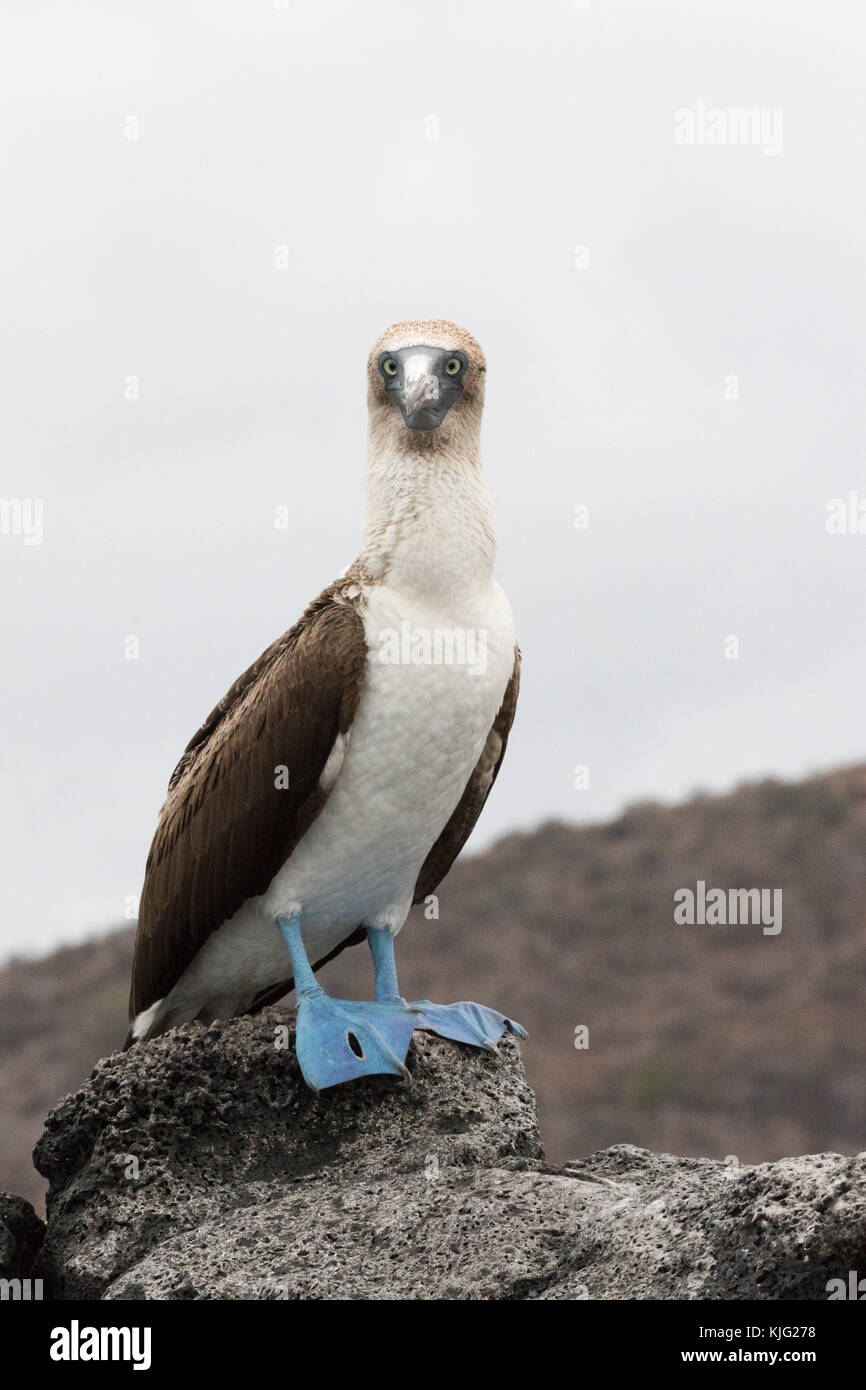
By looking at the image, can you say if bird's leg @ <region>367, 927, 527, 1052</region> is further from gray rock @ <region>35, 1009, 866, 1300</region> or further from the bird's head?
the bird's head

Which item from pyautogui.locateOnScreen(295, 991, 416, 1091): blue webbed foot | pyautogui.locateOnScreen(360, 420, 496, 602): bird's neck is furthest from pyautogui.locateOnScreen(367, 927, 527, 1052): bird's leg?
pyautogui.locateOnScreen(360, 420, 496, 602): bird's neck

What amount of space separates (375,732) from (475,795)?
86 centimetres

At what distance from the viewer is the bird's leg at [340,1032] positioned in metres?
6.62

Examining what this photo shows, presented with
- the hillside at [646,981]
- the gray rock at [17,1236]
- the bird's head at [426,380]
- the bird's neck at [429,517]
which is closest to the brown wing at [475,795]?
the bird's neck at [429,517]

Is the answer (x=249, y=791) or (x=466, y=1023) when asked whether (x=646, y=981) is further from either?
(x=249, y=791)

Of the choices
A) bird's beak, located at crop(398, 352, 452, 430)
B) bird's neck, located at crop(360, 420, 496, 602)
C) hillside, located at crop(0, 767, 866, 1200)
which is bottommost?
hillside, located at crop(0, 767, 866, 1200)

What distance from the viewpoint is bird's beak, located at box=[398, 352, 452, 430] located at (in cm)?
669

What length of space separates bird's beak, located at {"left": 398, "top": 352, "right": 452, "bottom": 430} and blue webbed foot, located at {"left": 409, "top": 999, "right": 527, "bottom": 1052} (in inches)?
96.6

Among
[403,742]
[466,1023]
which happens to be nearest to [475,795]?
[403,742]

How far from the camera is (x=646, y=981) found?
32812 mm

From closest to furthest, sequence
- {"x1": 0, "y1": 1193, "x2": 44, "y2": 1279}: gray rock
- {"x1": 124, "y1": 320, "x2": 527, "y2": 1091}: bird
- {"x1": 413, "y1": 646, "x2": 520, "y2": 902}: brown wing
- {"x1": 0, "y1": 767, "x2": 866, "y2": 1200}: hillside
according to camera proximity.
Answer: {"x1": 0, "y1": 1193, "x2": 44, "y2": 1279}: gray rock < {"x1": 124, "y1": 320, "x2": 527, "y2": 1091}: bird < {"x1": 413, "y1": 646, "x2": 520, "y2": 902}: brown wing < {"x1": 0, "y1": 767, "x2": 866, "y2": 1200}: hillside

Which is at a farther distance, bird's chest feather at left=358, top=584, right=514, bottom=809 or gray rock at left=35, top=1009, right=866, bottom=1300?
bird's chest feather at left=358, top=584, right=514, bottom=809

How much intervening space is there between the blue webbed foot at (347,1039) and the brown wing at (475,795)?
854 mm

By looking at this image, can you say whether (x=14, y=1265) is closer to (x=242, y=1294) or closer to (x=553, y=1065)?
(x=242, y=1294)
